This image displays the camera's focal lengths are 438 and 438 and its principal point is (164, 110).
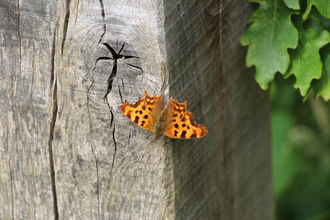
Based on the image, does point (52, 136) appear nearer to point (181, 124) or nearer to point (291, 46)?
point (181, 124)

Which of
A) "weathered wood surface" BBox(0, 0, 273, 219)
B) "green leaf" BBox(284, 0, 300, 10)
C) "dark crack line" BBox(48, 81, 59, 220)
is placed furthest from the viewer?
"green leaf" BBox(284, 0, 300, 10)

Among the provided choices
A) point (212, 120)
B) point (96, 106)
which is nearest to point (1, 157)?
point (96, 106)

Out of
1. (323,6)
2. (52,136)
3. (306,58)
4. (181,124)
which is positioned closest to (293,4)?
(323,6)

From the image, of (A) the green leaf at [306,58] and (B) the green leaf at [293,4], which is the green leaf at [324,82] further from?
(B) the green leaf at [293,4]


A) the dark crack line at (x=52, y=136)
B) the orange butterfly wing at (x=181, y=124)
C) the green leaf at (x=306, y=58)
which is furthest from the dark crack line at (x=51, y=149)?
the green leaf at (x=306, y=58)

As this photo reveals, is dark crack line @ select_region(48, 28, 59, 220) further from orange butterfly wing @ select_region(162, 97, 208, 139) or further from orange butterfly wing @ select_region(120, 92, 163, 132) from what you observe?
orange butterfly wing @ select_region(162, 97, 208, 139)

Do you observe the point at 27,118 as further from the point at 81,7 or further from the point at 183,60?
the point at 183,60

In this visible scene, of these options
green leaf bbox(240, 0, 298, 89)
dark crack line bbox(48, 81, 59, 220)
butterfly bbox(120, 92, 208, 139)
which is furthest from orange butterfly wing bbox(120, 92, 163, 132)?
green leaf bbox(240, 0, 298, 89)
